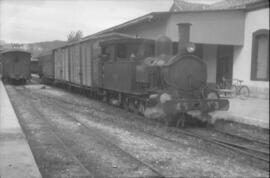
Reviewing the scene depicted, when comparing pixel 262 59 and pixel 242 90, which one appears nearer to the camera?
pixel 262 59

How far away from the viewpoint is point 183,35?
796 centimetres

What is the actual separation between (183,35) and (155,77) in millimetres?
1330

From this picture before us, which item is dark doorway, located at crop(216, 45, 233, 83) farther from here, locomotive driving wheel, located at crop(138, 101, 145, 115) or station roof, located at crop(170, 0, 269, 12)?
locomotive driving wheel, located at crop(138, 101, 145, 115)

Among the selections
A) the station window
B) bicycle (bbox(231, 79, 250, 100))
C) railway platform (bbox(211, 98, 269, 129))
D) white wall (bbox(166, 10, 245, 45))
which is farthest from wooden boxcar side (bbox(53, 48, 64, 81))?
the station window

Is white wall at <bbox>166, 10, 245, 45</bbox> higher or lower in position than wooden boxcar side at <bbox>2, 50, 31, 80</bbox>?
higher

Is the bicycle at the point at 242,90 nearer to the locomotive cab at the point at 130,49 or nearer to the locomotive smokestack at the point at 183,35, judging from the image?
the locomotive smokestack at the point at 183,35

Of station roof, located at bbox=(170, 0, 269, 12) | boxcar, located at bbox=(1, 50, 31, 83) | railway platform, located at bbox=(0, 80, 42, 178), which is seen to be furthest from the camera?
boxcar, located at bbox=(1, 50, 31, 83)

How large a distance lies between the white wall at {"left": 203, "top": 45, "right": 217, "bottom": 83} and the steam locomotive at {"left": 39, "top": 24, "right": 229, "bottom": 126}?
2604 millimetres

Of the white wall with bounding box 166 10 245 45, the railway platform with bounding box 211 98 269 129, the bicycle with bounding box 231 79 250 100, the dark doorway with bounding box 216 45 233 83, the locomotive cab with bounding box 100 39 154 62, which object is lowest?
the railway platform with bounding box 211 98 269 129

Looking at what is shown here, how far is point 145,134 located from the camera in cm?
730

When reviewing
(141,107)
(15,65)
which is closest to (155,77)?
(141,107)

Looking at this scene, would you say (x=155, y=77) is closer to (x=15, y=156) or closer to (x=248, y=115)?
(x=248, y=115)

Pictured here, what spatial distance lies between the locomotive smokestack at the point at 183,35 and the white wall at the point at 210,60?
119 inches

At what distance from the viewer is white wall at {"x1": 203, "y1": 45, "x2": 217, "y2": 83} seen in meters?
11.8
